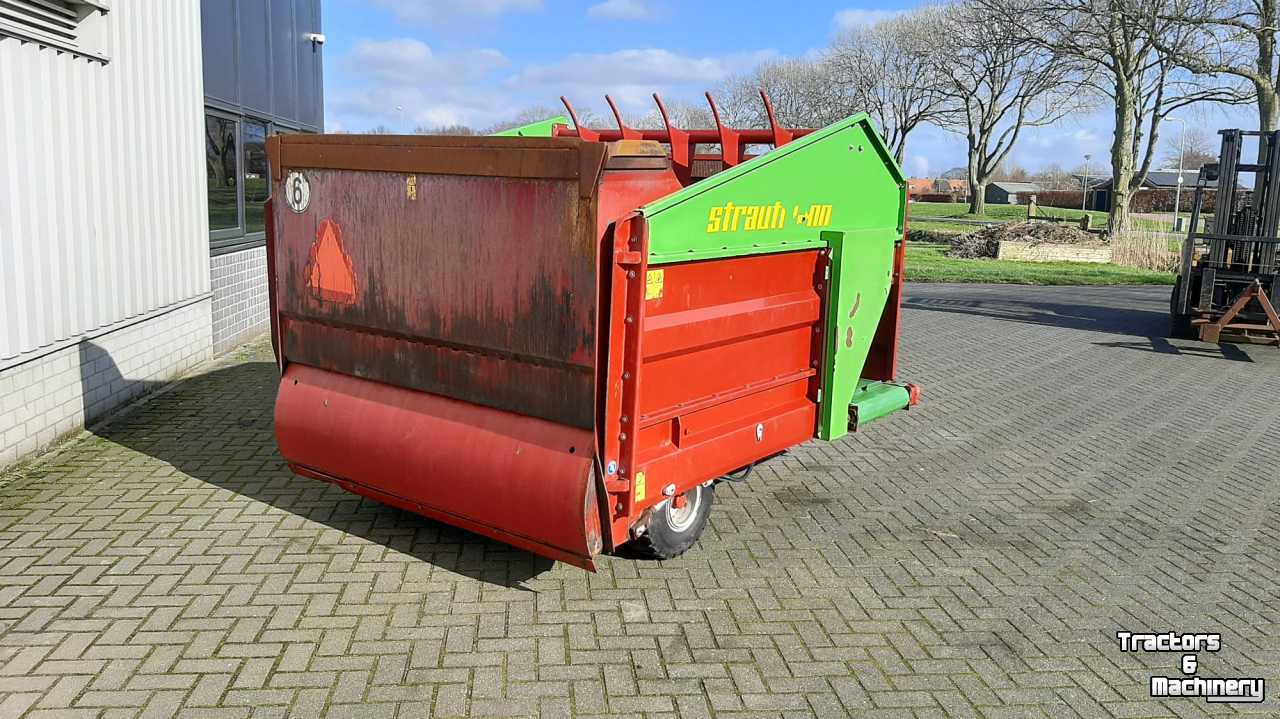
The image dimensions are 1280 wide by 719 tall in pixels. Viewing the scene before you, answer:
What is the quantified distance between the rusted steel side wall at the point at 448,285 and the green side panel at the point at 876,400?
233 cm

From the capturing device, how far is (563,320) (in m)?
4.30

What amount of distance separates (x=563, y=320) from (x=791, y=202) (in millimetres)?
1541

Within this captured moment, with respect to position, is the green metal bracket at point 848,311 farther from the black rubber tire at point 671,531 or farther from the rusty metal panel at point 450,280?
the rusty metal panel at point 450,280

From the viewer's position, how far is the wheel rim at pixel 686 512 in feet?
16.8

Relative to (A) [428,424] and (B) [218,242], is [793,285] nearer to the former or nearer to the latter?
(A) [428,424]

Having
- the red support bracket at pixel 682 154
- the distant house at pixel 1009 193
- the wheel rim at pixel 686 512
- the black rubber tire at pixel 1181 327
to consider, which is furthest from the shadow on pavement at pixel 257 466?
the distant house at pixel 1009 193

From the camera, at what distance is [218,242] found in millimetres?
10656

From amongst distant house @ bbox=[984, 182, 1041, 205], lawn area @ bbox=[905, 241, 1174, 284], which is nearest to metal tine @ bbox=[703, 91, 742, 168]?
lawn area @ bbox=[905, 241, 1174, 284]

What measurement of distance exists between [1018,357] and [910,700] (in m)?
9.09

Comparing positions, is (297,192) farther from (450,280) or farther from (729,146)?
(729,146)

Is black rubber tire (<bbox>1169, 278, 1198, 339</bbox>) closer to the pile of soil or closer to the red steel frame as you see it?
the red steel frame

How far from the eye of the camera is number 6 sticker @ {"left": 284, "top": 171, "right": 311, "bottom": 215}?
17.3ft

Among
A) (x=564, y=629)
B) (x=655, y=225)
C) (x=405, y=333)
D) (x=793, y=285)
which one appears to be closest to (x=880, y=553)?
(x=793, y=285)

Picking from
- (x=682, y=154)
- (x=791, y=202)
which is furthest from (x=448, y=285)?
(x=682, y=154)
